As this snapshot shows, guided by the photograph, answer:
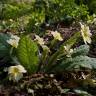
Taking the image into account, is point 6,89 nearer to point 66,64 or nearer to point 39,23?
point 66,64

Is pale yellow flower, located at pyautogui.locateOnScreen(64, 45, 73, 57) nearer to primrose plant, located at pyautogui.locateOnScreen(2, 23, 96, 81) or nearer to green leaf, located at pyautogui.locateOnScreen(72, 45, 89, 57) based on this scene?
primrose plant, located at pyautogui.locateOnScreen(2, 23, 96, 81)

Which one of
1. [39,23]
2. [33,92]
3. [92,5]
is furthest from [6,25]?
[33,92]

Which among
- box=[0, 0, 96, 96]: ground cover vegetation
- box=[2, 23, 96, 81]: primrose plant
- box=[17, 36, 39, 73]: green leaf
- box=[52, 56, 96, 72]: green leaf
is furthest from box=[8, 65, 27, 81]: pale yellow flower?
box=[52, 56, 96, 72]: green leaf

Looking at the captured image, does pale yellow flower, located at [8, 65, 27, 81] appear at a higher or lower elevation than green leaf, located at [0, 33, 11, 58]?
lower

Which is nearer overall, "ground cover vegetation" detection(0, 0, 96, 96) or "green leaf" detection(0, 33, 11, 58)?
"ground cover vegetation" detection(0, 0, 96, 96)

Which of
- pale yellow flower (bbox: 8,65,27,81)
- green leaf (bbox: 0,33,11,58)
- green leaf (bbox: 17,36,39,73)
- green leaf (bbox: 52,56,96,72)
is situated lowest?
pale yellow flower (bbox: 8,65,27,81)

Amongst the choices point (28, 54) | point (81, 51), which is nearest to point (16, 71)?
point (28, 54)

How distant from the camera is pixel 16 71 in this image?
12.2 feet

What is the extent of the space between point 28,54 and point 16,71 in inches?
12.8

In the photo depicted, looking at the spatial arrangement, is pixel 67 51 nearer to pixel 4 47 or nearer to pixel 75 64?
pixel 75 64

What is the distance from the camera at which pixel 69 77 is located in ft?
13.5

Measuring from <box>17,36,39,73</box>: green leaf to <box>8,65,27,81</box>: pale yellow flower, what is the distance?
0.28 meters

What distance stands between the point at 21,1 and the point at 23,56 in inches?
317

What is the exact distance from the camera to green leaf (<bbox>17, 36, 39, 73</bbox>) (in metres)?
3.93
